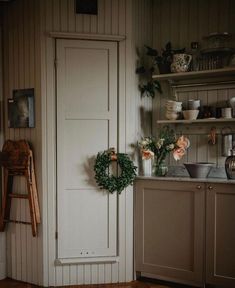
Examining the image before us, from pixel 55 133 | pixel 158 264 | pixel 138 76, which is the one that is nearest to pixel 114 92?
pixel 138 76

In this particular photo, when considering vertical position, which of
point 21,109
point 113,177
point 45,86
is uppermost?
point 45,86

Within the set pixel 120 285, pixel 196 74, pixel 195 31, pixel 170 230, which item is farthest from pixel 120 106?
pixel 120 285

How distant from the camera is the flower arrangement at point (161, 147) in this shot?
3.25m

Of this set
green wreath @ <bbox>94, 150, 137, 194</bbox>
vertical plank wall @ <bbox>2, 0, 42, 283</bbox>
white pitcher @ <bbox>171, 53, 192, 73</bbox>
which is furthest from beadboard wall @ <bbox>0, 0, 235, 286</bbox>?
white pitcher @ <bbox>171, 53, 192, 73</bbox>

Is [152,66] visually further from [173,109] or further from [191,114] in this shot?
[191,114]

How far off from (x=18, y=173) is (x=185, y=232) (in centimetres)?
152

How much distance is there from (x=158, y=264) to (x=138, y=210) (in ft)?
1.62

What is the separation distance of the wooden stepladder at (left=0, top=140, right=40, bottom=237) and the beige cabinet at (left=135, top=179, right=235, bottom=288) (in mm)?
895

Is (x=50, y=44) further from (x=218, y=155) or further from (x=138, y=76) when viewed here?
(x=218, y=155)

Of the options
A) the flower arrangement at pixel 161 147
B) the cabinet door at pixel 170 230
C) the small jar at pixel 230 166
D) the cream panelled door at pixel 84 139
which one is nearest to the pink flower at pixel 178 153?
the flower arrangement at pixel 161 147

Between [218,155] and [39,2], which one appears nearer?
[39,2]

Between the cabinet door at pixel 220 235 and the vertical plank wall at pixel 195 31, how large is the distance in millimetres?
465

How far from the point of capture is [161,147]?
3.32 m

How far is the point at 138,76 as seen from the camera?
11.2 ft
